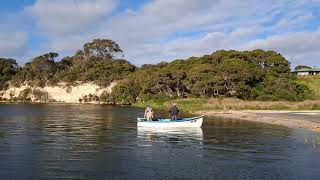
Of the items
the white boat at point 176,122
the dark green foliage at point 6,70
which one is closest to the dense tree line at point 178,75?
the dark green foliage at point 6,70

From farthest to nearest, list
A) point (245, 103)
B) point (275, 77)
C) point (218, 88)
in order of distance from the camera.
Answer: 1. point (275, 77)
2. point (218, 88)
3. point (245, 103)

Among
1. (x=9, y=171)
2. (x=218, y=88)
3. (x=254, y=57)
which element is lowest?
(x=9, y=171)

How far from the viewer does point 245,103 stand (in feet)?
232

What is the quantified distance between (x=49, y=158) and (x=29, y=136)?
11.4m

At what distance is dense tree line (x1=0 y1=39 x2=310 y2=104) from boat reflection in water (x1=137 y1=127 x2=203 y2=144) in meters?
46.4

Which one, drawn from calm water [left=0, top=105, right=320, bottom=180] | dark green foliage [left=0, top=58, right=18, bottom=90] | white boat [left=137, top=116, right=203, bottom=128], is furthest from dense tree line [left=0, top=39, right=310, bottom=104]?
calm water [left=0, top=105, right=320, bottom=180]

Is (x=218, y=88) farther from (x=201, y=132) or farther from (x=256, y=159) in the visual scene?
(x=256, y=159)

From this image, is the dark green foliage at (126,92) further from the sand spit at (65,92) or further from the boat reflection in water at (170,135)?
the boat reflection in water at (170,135)

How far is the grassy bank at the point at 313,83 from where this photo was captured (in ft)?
315

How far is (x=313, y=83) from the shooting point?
10550 cm

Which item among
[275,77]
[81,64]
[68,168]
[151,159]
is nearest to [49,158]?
[68,168]

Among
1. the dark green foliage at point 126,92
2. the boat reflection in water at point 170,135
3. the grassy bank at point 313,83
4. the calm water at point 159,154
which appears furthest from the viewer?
the dark green foliage at point 126,92

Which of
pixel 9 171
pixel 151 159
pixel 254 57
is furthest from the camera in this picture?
pixel 254 57

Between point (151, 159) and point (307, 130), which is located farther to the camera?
point (307, 130)
